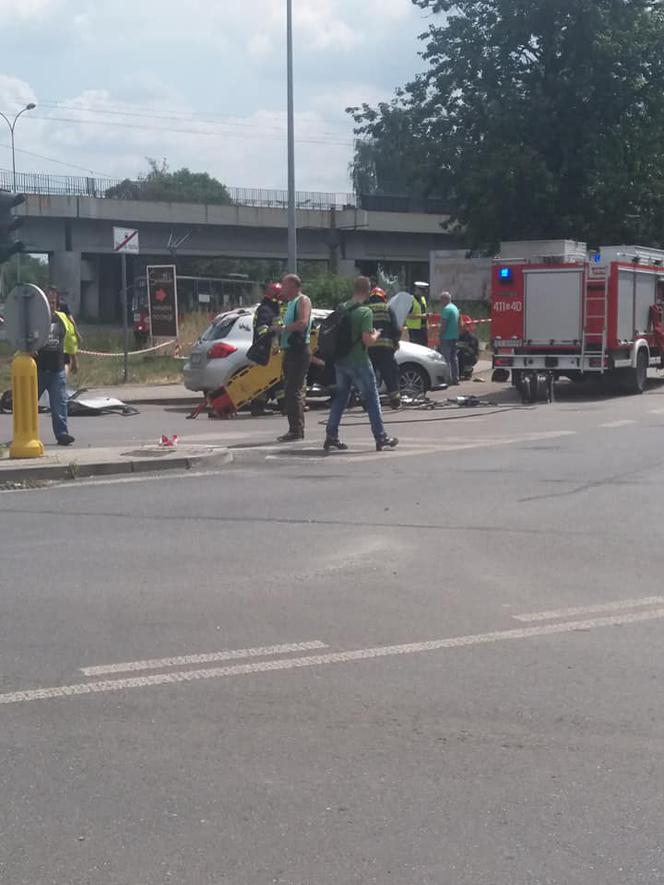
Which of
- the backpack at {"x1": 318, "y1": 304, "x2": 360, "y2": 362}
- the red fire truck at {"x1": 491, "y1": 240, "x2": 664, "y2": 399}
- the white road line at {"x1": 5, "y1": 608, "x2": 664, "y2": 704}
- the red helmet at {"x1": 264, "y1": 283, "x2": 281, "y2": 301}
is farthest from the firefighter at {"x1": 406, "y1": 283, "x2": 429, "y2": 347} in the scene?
the white road line at {"x1": 5, "y1": 608, "x2": 664, "y2": 704}

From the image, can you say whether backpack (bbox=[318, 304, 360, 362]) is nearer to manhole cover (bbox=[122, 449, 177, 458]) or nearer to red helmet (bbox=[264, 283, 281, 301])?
manhole cover (bbox=[122, 449, 177, 458])

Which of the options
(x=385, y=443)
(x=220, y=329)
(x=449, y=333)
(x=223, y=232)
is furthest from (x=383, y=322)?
(x=223, y=232)

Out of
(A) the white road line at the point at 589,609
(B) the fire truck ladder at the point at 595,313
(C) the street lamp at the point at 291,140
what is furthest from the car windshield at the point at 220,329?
(A) the white road line at the point at 589,609

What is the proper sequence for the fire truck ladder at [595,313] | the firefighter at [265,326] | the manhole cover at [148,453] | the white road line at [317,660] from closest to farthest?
the white road line at [317,660] → the manhole cover at [148,453] → the firefighter at [265,326] → the fire truck ladder at [595,313]

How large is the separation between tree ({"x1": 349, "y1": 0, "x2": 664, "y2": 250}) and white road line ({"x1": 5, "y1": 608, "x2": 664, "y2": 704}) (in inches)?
1262

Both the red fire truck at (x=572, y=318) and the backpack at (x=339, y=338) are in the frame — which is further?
the red fire truck at (x=572, y=318)

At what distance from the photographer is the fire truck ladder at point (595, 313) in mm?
20406

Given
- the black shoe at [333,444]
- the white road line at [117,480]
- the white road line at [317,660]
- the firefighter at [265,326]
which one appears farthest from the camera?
A: the firefighter at [265,326]

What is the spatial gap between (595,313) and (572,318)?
0.38m

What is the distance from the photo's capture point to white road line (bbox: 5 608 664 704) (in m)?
5.46

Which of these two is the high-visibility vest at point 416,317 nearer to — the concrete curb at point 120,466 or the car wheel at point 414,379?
the car wheel at point 414,379

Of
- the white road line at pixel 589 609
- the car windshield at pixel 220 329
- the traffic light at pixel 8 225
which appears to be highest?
the traffic light at pixel 8 225

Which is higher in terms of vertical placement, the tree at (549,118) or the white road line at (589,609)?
the tree at (549,118)

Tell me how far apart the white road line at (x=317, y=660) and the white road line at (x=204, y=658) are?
118mm
